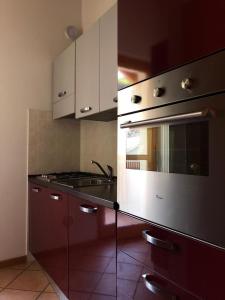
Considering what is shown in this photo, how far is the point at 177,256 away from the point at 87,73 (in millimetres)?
1564

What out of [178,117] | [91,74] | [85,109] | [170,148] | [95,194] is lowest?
[95,194]

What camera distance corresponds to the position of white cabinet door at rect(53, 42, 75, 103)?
2377 mm

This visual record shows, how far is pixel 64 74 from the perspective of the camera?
254cm

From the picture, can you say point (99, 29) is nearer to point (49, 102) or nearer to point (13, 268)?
point (49, 102)

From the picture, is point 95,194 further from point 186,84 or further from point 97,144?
point 97,144

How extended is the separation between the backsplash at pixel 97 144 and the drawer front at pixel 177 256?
120 cm

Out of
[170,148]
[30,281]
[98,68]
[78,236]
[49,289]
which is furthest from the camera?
[30,281]

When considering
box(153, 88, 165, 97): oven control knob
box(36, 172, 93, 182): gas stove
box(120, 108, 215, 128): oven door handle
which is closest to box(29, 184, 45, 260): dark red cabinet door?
box(36, 172, 93, 182): gas stove

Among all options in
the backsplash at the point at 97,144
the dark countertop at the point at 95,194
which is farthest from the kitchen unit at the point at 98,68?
the dark countertop at the point at 95,194

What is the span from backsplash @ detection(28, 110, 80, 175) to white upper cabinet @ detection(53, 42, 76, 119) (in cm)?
14

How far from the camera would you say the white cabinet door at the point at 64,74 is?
2377 mm

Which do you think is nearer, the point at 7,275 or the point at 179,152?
the point at 179,152

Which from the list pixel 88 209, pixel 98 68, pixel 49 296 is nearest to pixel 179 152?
pixel 88 209

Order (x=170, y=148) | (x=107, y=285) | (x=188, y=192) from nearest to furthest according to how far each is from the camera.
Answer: (x=188, y=192) < (x=170, y=148) < (x=107, y=285)
